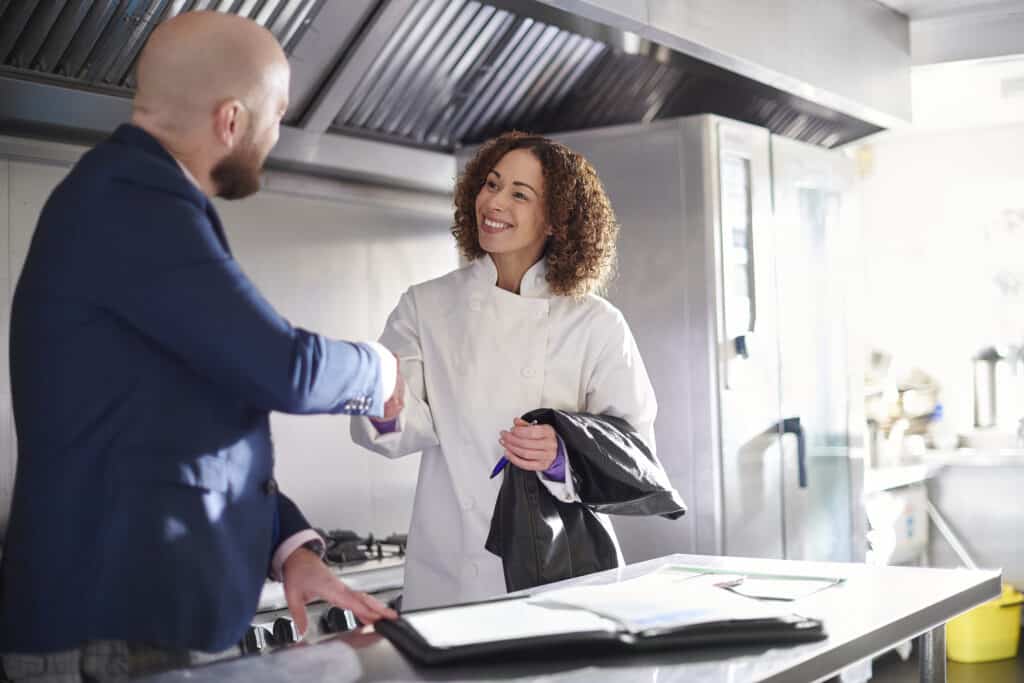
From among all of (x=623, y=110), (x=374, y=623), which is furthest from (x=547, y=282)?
(x=623, y=110)

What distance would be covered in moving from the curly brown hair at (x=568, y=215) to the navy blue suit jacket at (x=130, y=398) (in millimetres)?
1153

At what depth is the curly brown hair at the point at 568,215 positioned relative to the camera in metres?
2.40

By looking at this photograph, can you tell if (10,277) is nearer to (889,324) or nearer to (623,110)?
(623,110)

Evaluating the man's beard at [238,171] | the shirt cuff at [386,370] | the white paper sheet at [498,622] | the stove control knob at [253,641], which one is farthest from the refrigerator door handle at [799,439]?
the man's beard at [238,171]

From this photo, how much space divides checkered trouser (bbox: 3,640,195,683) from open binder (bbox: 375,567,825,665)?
0.27 metres

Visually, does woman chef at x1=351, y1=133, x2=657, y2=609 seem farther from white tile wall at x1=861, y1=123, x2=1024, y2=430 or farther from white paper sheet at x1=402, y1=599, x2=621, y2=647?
white tile wall at x1=861, y1=123, x2=1024, y2=430

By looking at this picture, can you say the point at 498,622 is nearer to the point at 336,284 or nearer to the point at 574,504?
the point at 574,504

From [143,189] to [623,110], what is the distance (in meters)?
2.71

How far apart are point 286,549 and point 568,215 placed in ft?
3.73

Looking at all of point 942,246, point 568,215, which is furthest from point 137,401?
point 942,246

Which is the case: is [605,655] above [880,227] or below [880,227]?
below

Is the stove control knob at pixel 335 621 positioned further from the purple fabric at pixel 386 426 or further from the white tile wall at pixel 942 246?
the white tile wall at pixel 942 246

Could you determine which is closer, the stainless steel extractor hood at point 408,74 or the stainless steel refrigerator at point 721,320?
the stainless steel extractor hood at point 408,74

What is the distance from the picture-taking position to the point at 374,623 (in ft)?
4.83
